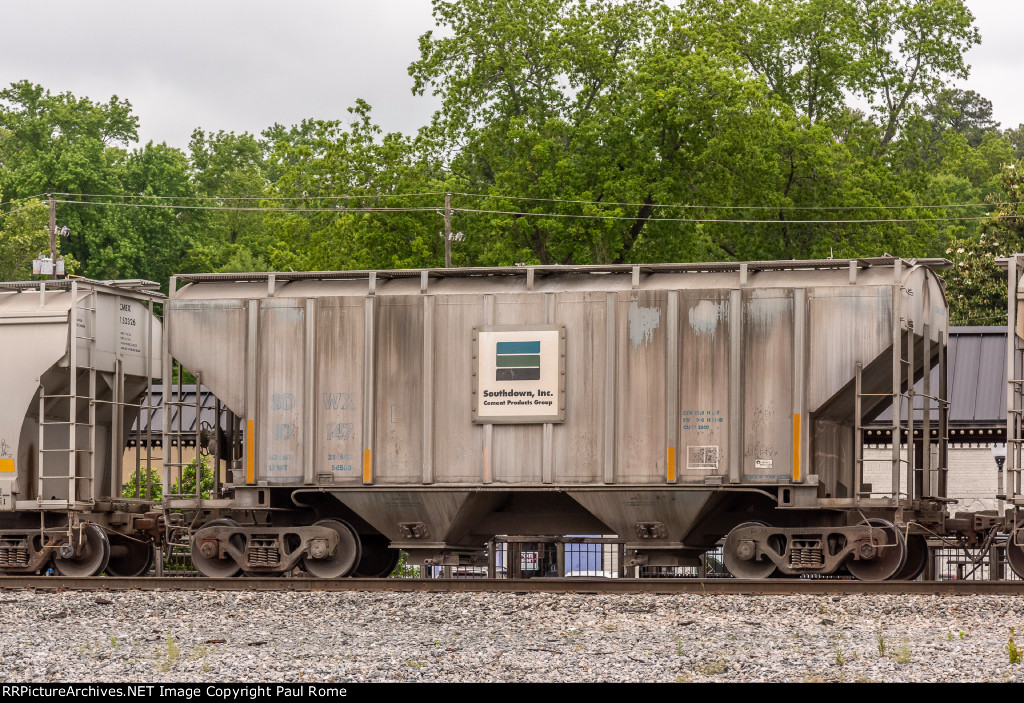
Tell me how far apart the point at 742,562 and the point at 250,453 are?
20.9 ft

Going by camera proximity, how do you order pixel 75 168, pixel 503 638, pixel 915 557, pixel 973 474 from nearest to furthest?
pixel 503 638 < pixel 915 557 < pixel 973 474 < pixel 75 168

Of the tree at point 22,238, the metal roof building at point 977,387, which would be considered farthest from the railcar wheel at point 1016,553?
the tree at point 22,238

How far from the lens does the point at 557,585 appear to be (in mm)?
14805

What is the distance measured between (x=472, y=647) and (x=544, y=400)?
5.78 m

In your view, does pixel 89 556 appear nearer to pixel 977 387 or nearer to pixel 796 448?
pixel 796 448

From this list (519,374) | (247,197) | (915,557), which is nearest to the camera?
(519,374)

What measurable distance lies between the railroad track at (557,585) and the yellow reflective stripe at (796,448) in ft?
4.58

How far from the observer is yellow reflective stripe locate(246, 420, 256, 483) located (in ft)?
54.7

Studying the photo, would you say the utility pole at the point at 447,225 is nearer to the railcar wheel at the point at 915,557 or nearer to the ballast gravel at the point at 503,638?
the railcar wheel at the point at 915,557

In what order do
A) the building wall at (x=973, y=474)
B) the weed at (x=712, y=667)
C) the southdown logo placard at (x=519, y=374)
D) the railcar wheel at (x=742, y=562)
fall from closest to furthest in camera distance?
the weed at (x=712, y=667) → the railcar wheel at (x=742, y=562) → the southdown logo placard at (x=519, y=374) → the building wall at (x=973, y=474)

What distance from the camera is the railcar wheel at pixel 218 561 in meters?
16.7

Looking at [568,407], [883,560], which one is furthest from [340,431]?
[883,560]

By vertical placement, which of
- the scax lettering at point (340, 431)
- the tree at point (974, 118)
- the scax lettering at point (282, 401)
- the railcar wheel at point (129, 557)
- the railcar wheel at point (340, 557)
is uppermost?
the tree at point (974, 118)

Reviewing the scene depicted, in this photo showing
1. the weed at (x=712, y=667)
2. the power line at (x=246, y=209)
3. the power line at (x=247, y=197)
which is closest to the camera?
the weed at (x=712, y=667)
